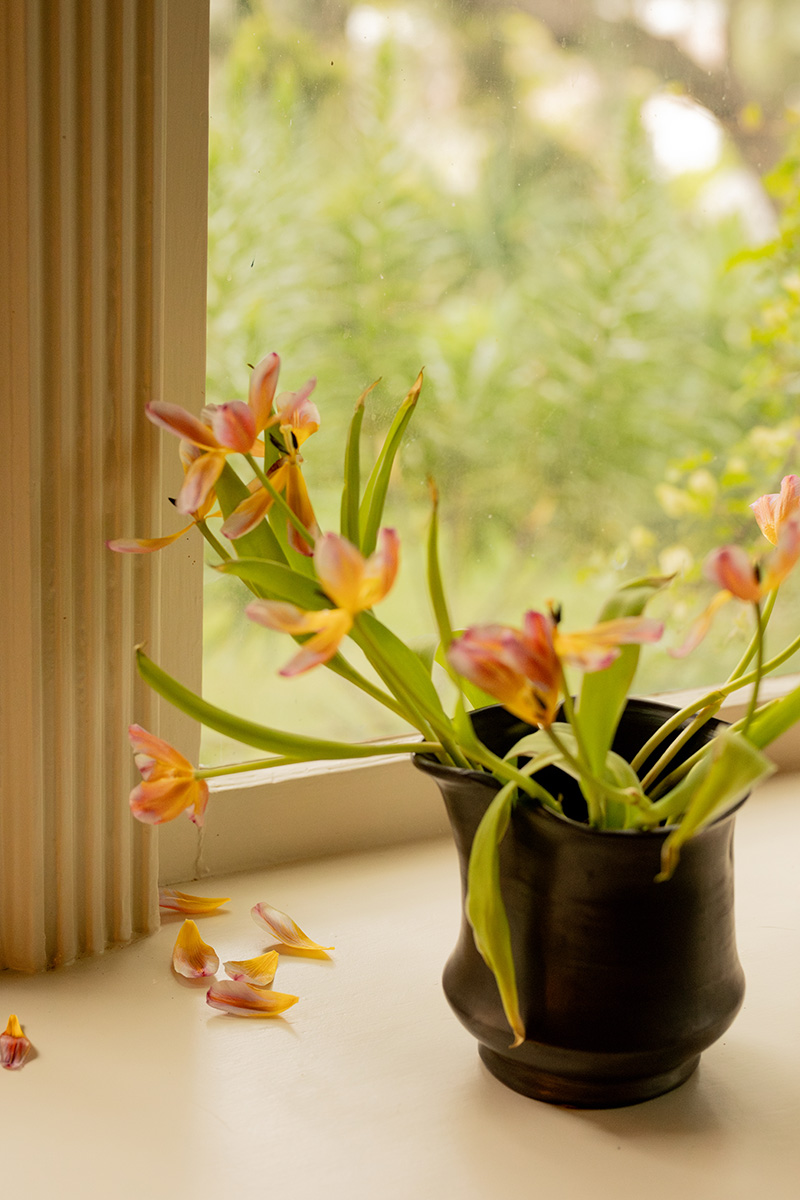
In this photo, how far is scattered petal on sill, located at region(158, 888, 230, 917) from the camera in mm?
811

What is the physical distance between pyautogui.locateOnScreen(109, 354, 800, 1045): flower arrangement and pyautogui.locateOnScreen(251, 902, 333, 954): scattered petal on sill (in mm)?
188

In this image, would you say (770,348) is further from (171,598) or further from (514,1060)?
(514,1060)

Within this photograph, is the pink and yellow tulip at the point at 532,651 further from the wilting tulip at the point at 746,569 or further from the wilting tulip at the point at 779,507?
the wilting tulip at the point at 779,507

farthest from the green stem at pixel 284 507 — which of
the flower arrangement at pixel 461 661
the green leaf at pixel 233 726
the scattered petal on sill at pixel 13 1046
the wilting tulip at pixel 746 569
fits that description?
the scattered petal on sill at pixel 13 1046

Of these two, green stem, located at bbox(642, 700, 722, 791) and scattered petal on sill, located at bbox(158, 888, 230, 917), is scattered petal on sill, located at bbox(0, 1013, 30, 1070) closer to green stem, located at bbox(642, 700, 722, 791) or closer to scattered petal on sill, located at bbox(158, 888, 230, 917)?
scattered petal on sill, located at bbox(158, 888, 230, 917)

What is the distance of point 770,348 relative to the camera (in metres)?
1.18

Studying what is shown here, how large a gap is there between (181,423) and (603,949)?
0.35 metres

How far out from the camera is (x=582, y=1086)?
Result: 60 cm

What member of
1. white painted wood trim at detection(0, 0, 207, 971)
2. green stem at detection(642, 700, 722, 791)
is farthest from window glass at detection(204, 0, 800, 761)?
green stem at detection(642, 700, 722, 791)

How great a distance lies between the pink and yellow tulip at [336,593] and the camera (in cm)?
48

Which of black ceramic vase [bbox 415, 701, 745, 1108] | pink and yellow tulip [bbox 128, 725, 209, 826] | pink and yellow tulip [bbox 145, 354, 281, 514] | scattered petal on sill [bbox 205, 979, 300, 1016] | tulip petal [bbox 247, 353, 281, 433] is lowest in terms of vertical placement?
scattered petal on sill [bbox 205, 979, 300, 1016]

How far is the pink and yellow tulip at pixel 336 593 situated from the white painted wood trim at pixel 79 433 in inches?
9.4

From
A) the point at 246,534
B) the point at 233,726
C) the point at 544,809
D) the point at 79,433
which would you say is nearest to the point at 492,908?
the point at 544,809

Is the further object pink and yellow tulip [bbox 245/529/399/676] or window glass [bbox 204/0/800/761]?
window glass [bbox 204/0/800/761]
